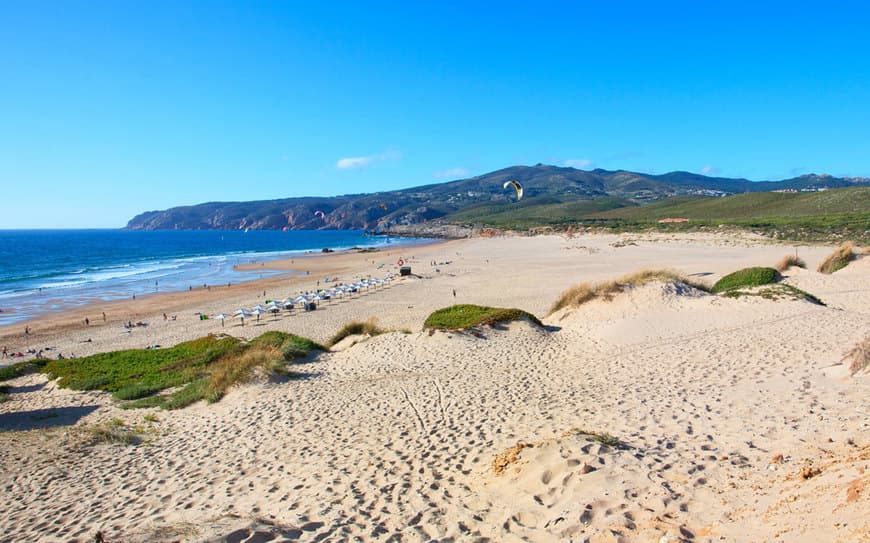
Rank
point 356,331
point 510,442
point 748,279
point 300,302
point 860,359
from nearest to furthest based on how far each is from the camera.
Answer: point 510,442 < point 860,359 < point 356,331 < point 748,279 < point 300,302

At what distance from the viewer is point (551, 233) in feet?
272

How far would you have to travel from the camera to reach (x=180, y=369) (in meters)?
13.5

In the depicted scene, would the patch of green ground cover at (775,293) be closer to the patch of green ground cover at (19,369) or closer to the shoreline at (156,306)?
the patch of green ground cover at (19,369)

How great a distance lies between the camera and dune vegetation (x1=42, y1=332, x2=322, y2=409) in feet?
36.8

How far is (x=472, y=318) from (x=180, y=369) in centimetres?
814

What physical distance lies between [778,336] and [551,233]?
237 feet

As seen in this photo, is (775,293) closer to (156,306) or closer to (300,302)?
(300,302)

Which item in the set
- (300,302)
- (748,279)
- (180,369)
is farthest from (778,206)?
(180,369)

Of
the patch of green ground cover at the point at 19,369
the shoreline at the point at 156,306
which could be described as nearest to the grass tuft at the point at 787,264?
the shoreline at the point at 156,306

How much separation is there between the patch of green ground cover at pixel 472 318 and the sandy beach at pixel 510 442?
0.44m

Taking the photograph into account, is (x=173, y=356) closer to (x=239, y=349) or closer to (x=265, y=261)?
(x=239, y=349)

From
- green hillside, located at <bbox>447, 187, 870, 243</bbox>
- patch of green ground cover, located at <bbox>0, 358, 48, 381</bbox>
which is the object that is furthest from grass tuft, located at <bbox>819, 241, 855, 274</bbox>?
patch of green ground cover, located at <bbox>0, 358, 48, 381</bbox>

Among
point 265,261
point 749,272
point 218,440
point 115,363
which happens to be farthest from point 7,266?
point 749,272

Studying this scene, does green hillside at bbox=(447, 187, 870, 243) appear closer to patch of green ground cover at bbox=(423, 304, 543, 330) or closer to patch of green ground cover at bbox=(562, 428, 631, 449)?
patch of green ground cover at bbox=(423, 304, 543, 330)
